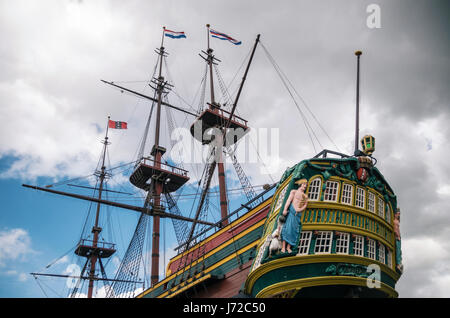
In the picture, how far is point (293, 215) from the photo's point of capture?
404 inches

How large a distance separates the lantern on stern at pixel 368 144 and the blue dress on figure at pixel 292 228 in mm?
2974

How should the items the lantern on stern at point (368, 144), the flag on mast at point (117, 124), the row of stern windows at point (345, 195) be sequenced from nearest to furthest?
the row of stern windows at point (345, 195) < the lantern on stern at point (368, 144) < the flag on mast at point (117, 124)

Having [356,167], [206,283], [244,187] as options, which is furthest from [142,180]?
[356,167]

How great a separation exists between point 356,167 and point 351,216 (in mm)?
1350

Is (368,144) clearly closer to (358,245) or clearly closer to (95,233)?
(358,245)

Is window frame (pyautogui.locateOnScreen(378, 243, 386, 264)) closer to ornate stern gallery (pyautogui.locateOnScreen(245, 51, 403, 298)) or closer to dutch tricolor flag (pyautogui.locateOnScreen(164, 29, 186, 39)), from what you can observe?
ornate stern gallery (pyautogui.locateOnScreen(245, 51, 403, 298))

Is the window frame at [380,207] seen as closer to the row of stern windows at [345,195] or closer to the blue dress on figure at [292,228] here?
the row of stern windows at [345,195]

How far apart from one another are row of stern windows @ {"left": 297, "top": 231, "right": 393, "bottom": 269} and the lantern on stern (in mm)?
2412

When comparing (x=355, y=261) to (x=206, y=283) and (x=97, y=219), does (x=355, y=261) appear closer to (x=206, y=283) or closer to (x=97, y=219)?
(x=206, y=283)

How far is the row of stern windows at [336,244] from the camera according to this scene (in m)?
10.3

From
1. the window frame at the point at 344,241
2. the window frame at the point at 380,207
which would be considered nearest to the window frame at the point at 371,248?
the window frame at the point at 344,241

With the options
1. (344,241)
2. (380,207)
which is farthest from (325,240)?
(380,207)
